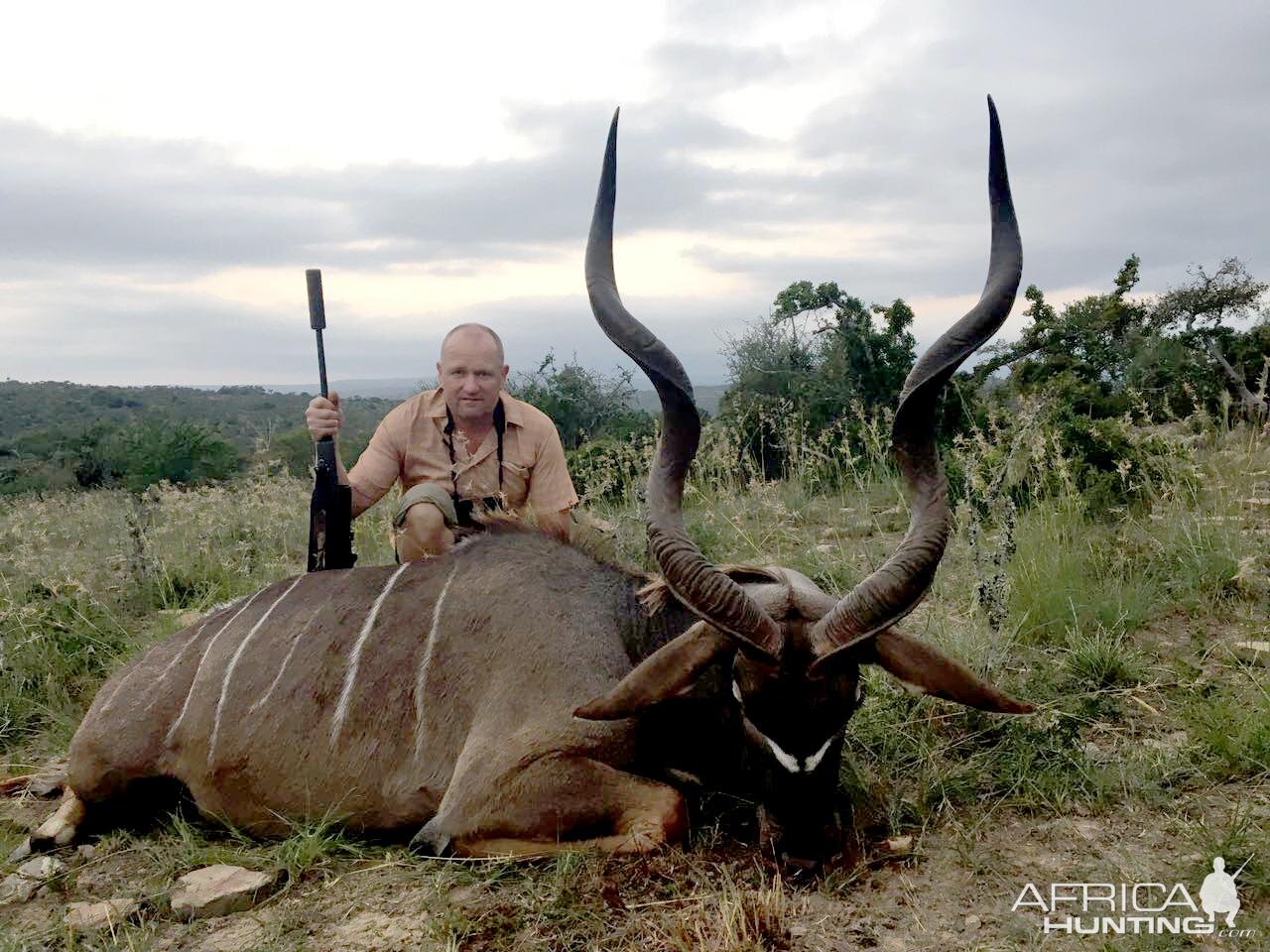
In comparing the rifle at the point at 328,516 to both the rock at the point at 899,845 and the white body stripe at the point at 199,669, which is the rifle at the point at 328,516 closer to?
the white body stripe at the point at 199,669

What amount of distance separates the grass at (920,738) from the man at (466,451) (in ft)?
3.25

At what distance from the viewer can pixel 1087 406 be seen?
8445mm

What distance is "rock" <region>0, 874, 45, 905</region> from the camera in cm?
319

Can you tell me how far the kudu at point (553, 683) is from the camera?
9.25 feet

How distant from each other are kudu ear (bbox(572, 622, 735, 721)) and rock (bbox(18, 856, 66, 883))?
1966 mm

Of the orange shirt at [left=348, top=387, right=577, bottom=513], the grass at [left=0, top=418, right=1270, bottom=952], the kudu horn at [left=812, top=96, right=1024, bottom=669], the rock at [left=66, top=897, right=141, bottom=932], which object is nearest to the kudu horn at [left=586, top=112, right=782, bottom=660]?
the kudu horn at [left=812, top=96, right=1024, bottom=669]

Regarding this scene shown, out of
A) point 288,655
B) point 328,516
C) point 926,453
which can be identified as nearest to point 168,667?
point 288,655

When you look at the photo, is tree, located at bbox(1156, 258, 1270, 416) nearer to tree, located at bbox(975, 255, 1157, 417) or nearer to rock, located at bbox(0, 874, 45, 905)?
tree, located at bbox(975, 255, 1157, 417)

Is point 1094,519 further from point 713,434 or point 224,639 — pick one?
point 224,639

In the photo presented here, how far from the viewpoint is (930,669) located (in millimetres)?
2949

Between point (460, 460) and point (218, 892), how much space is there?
232 centimetres

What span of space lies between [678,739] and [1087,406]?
260 inches

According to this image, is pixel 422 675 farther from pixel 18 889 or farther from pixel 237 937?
pixel 18 889

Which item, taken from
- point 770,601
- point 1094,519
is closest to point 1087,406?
point 1094,519
